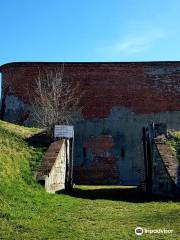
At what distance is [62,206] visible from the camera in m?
10.1

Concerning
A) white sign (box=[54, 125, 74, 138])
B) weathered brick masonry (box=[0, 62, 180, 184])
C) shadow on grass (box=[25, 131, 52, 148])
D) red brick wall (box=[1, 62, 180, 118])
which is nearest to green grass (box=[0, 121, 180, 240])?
shadow on grass (box=[25, 131, 52, 148])

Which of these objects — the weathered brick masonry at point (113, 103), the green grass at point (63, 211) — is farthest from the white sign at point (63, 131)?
the weathered brick masonry at point (113, 103)

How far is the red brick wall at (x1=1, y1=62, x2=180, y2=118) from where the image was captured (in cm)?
2158

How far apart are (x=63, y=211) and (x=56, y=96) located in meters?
12.2

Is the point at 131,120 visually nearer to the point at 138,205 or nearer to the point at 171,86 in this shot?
the point at 171,86

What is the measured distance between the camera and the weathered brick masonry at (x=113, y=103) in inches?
811

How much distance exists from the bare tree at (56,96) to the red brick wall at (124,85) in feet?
1.17

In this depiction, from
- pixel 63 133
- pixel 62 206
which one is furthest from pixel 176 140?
pixel 62 206

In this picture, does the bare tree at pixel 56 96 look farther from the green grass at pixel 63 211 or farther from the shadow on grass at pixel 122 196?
the shadow on grass at pixel 122 196

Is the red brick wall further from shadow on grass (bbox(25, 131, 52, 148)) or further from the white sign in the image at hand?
the white sign

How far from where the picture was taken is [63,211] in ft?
31.1

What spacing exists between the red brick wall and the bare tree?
36 centimetres

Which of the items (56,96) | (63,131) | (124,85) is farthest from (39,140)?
(124,85)

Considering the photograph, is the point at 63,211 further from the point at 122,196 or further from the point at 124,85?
the point at 124,85
